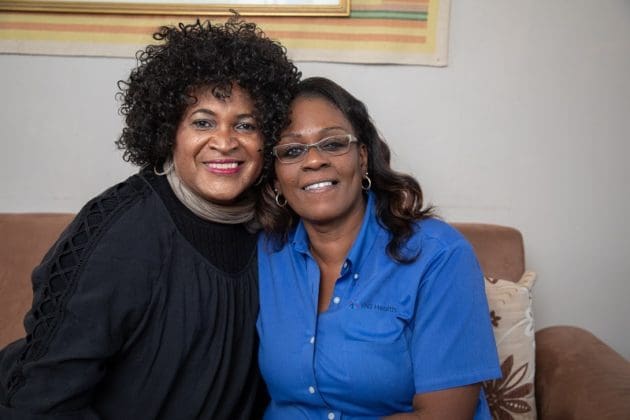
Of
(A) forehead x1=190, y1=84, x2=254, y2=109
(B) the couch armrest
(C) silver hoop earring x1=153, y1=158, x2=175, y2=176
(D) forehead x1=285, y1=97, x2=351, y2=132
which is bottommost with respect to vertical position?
(B) the couch armrest

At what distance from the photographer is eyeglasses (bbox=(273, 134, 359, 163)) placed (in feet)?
4.63

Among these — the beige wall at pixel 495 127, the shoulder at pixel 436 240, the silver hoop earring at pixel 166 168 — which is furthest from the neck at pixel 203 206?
the beige wall at pixel 495 127

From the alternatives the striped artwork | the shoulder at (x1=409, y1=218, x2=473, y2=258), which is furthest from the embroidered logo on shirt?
the striped artwork

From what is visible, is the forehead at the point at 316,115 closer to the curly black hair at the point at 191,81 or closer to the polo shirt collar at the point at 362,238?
the curly black hair at the point at 191,81

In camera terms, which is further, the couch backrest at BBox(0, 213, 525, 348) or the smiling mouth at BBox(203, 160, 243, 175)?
the couch backrest at BBox(0, 213, 525, 348)

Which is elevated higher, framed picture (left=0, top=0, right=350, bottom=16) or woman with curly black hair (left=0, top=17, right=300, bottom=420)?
framed picture (left=0, top=0, right=350, bottom=16)

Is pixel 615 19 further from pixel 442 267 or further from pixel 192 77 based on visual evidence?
pixel 192 77

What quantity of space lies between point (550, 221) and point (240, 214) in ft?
4.21

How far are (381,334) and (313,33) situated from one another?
3.94 ft

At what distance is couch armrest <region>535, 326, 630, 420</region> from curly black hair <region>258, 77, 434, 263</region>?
0.61 meters

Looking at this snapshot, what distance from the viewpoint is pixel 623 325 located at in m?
2.27

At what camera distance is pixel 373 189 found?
1.54 meters

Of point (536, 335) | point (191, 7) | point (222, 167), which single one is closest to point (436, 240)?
point (222, 167)

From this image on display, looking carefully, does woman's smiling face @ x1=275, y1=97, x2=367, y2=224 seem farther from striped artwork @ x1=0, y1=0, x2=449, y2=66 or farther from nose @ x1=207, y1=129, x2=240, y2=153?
striped artwork @ x1=0, y1=0, x2=449, y2=66
